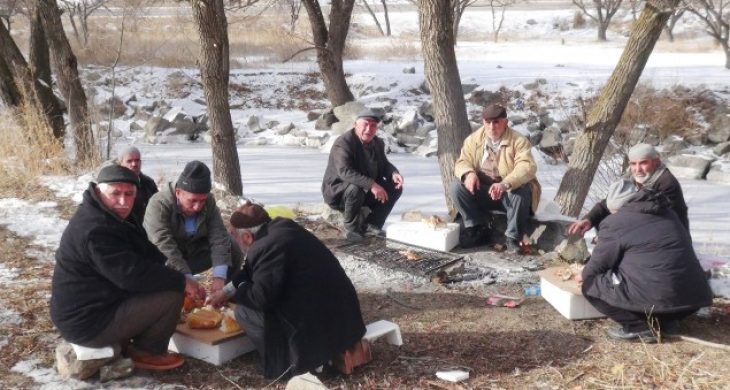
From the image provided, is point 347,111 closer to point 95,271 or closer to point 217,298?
point 217,298

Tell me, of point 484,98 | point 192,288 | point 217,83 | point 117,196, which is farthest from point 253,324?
point 484,98

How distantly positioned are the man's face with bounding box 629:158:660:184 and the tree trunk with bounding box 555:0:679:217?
6.05 ft

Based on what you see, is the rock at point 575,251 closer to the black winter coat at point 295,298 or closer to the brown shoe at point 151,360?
the black winter coat at point 295,298

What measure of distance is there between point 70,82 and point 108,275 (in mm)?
6773

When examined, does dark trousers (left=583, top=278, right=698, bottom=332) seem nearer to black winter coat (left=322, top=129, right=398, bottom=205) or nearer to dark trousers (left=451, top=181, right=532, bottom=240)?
dark trousers (left=451, top=181, right=532, bottom=240)

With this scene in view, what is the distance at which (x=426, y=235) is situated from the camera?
6.12 m

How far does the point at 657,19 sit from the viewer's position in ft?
20.9

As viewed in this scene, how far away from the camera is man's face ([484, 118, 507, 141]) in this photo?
5996 millimetres

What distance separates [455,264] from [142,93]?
16.7m

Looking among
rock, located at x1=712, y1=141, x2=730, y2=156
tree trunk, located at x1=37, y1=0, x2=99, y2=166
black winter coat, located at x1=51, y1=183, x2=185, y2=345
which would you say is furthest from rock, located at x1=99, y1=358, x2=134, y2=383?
rock, located at x1=712, y1=141, x2=730, y2=156

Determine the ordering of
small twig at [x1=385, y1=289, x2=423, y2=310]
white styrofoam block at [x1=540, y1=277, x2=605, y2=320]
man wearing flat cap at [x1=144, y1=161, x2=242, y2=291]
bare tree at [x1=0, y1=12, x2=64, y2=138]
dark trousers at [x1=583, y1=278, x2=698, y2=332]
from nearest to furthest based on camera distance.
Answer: dark trousers at [x1=583, y1=278, x2=698, y2=332] < man wearing flat cap at [x1=144, y1=161, x2=242, y2=291] < white styrofoam block at [x1=540, y1=277, x2=605, y2=320] < small twig at [x1=385, y1=289, x2=423, y2=310] < bare tree at [x1=0, y1=12, x2=64, y2=138]

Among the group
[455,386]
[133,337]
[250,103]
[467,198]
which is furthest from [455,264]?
[250,103]

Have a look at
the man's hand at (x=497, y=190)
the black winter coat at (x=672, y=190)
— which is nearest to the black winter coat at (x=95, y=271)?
the man's hand at (x=497, y=190)

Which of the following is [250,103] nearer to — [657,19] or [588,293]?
[657,19]
